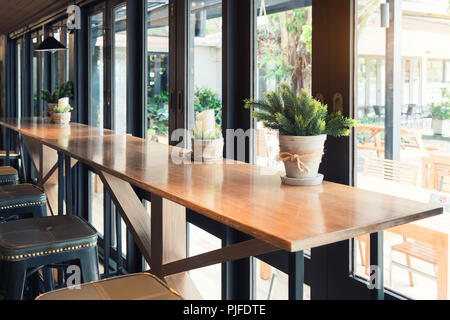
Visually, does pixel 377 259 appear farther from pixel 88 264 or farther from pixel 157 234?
pixel 88 264

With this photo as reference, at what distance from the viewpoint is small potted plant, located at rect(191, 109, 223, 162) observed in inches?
84.2

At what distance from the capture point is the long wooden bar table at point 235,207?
122 cm

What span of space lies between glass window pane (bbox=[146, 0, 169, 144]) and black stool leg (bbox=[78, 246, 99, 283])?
159cm

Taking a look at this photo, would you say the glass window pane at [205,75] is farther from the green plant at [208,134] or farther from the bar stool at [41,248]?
the bar stool at [41,248]

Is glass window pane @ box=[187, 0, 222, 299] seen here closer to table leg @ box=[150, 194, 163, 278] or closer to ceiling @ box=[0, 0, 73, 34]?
table leg @ box=[150, 194, 163, 278]

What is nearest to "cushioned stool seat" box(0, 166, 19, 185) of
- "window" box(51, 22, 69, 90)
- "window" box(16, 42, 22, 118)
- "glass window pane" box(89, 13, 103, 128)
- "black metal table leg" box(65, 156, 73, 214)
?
"black metal table leg" box(65, 156, 73, 214)

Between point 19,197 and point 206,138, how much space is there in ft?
4.20

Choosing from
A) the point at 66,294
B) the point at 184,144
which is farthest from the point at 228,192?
the point at 184,144

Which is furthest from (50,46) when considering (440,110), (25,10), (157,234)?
(440,110)

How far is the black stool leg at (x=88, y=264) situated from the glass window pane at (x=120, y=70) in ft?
7.08

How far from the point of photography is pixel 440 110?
1755 millimetres

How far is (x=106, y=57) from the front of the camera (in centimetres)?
446

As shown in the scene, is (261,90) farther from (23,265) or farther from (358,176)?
(23,265)
